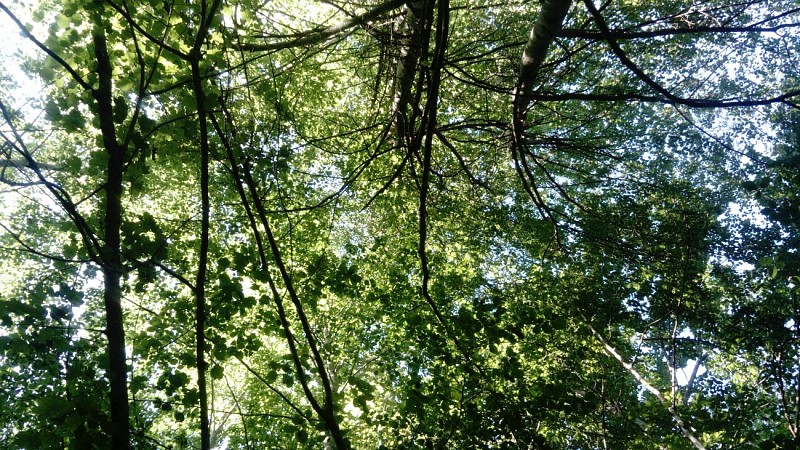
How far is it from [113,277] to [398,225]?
16.6ft

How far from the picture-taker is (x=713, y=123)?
12094 millimetres

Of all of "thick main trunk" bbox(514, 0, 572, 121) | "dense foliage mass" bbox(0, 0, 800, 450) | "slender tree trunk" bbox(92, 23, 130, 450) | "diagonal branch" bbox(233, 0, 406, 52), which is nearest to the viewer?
"slender tree trunk" bbox(92, 23, 130, 450)

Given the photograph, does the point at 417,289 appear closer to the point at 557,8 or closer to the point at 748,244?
the point at 557,8

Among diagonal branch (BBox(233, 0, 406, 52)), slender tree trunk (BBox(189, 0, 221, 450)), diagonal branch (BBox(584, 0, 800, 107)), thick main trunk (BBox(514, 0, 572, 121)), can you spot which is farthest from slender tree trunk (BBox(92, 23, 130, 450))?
thick main trunk (BBox(514, 0, 572, 121))

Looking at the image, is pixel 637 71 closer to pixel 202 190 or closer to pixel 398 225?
pixel 202 190

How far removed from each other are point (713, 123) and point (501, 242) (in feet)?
27.7

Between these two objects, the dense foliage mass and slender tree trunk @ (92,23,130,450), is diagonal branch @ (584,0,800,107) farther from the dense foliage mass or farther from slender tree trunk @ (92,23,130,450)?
slender tree trunk @ (92,23,130,450)

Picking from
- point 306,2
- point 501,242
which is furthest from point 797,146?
point 306,2

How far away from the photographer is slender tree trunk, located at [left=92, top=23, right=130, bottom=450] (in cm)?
162

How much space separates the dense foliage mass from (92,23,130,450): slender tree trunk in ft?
0.04

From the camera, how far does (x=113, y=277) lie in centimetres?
175

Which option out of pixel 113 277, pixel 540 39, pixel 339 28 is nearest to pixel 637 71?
pixel 540 39

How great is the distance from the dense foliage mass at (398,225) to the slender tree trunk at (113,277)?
12 mm

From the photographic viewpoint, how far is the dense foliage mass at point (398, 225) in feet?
6.61
